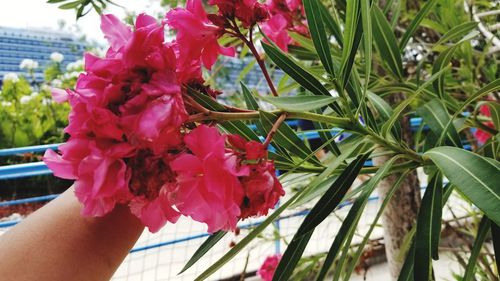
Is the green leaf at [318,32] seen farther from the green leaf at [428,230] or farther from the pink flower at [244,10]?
the green leaf at [428,230]

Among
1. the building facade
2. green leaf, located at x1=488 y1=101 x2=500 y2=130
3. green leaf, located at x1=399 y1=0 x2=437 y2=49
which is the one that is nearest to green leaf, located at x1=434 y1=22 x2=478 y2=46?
green leaf, located at x1=399 y1=0 x2=437 y2=49

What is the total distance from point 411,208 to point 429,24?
1.50ft

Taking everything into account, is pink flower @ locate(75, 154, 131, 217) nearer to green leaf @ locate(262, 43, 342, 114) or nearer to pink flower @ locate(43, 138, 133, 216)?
pink flower @ locate(43, 138, 133, 216)

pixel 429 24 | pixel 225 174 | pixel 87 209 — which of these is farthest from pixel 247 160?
pixel 429 24

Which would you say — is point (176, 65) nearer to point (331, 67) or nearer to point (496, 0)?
point (331, 67)

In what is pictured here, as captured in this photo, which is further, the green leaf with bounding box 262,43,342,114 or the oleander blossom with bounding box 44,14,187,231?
the green leaf with bounding box 262,43,342,114

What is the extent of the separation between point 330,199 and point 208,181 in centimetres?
17

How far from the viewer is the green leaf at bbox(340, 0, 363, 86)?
0.39 m

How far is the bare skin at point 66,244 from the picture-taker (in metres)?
0.34

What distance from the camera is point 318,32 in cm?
44

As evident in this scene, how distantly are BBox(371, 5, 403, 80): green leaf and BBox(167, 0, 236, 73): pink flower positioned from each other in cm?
41

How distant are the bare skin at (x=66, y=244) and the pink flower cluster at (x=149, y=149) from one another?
0.07m

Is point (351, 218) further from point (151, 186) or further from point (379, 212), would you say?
point (151, 186)

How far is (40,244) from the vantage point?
0.36 m
